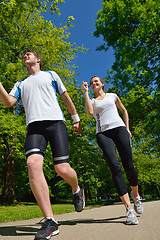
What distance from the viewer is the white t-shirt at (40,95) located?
8.67 ft

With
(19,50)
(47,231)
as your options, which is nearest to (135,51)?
(19,50)

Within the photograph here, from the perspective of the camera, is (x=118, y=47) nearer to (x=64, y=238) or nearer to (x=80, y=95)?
(x=80, y=95)

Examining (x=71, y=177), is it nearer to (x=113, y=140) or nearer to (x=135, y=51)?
(x=113, y=140)

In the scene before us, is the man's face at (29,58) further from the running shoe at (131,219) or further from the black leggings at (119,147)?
the running shoe at (131,219)

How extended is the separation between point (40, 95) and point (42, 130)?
412 mm

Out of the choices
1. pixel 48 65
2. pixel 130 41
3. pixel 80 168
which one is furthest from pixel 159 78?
pixel 80 168

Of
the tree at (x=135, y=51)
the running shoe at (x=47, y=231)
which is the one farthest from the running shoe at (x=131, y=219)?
the tree at (x=135, y=51)

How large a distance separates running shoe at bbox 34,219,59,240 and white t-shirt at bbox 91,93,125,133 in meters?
1.68

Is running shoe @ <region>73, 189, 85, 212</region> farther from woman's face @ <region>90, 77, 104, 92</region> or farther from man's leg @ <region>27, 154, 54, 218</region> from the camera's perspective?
woman's face @ <region>90, 77, 104, 92</region>

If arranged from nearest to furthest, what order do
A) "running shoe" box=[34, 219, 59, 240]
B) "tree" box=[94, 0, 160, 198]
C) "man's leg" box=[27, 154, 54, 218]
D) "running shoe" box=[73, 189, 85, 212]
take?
"running shoe" box=[34, 219, 59, 240] → "man's leg" box=[27, 154, 54, 218] → "running shoe" box=[73, 189, 85, 212] → "tree" box=[94, 0, 160, 198]

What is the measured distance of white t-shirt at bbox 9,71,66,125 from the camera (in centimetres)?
264

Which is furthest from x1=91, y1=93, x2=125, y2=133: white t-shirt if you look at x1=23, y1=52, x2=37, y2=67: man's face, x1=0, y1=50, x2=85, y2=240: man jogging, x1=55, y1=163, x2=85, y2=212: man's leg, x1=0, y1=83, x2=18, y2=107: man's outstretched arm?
x1=0, y1=83, x2=18, y2=107: man's outstretched arm

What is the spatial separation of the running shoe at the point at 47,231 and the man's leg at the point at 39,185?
10 centimetres

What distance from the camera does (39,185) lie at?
7.79ft
